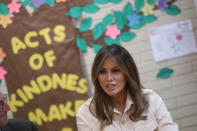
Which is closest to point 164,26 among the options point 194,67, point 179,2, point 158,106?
point 179,2

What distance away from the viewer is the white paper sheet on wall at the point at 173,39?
2516 mm

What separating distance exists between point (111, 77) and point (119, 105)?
224 millimetres

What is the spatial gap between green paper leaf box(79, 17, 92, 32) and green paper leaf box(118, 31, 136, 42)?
255 millimetres

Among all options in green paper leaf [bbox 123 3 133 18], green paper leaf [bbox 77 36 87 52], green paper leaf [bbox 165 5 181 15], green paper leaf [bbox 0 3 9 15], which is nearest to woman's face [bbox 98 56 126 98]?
green paper leaf [bbox 77 36 87 52]

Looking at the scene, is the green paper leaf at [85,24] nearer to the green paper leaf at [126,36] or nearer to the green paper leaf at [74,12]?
the green paper leaf at [74,12]

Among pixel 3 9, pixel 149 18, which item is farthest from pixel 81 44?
pixel 3 9

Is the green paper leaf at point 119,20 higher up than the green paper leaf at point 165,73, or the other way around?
the green paper leaf at point 119,20

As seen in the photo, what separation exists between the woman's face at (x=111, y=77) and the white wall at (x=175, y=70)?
713 millimetres

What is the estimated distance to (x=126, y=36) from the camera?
252 centimetres

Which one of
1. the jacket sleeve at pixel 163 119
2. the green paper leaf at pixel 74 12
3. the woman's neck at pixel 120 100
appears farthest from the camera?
the green paper leaf at pixel 74 12

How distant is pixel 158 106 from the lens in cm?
189

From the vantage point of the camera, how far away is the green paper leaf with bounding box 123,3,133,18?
8.22 feet

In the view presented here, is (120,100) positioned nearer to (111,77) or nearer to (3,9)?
(111,77)

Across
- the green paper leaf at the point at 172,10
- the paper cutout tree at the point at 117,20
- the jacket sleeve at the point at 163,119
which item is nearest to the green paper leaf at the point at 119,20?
the paper cutout tree at the point at 117,20
